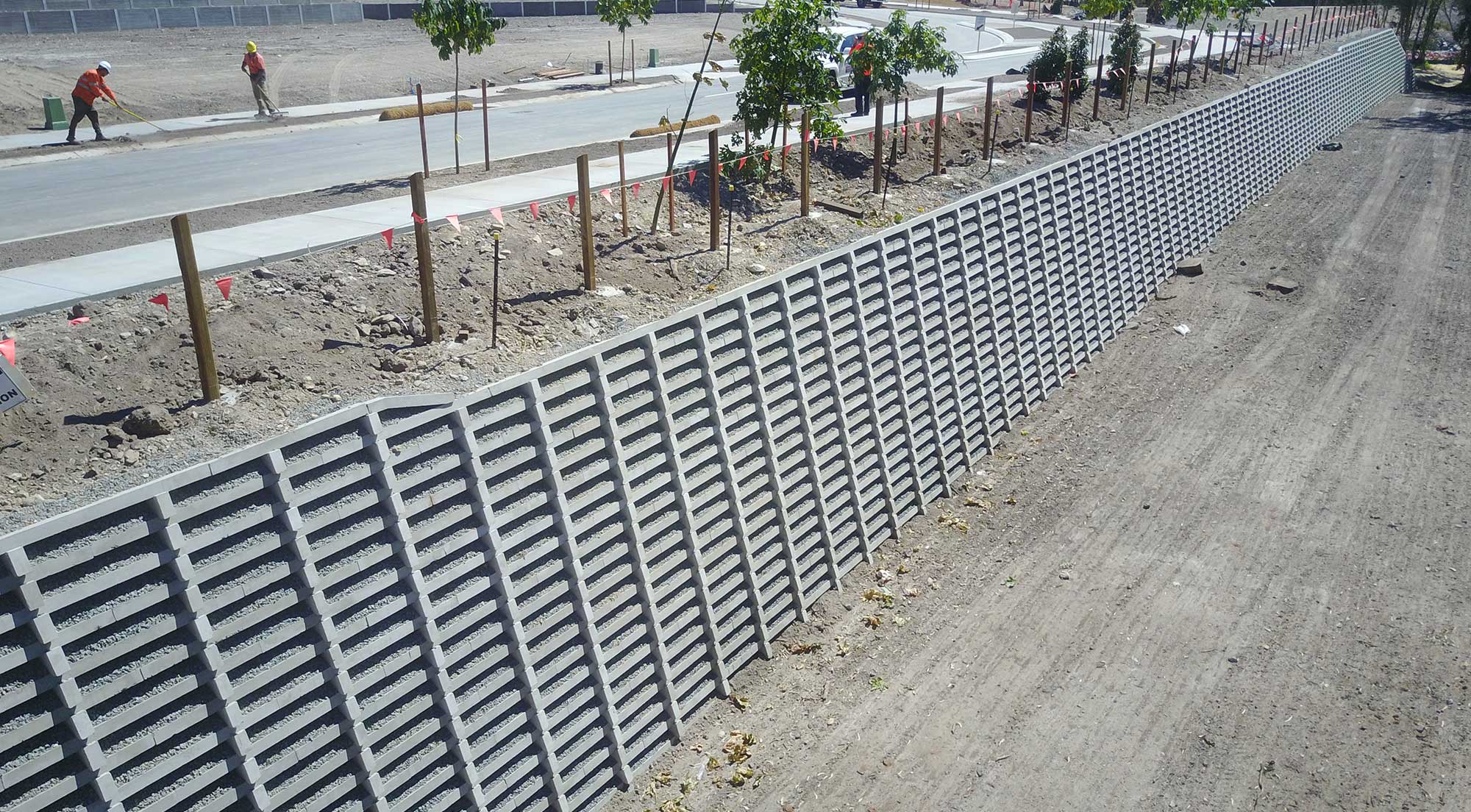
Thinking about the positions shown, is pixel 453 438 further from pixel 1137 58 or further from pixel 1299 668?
pixel 1137 58

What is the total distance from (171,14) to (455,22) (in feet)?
94.0

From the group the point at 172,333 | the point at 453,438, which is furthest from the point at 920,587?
the point at 172,333

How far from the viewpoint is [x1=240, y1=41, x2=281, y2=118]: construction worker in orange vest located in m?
24.4

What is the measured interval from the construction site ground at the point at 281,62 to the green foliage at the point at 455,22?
11246 mm

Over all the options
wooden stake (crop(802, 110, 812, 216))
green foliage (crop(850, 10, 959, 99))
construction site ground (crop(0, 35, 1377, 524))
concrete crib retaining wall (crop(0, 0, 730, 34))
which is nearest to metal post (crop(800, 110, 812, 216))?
wooden stake (crop(802, 110, 812, 216))

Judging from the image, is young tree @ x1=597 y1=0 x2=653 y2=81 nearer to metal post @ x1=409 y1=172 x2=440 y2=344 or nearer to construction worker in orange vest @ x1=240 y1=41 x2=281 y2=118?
construction worker in orange vest @ x1=240 y1=41 x2=281 y2=118

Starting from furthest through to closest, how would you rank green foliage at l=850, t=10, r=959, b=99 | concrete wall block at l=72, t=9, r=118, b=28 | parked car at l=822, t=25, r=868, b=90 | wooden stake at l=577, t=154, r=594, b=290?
1. concrete wall block at l=72, t=9, r=118, b=28
2. parked car at l=822, t=25, r=868, b=90
3. green foliage at l=850, t=10, r=959, b=99
4. wooden stake at l=577, t=154, r=594, b=290

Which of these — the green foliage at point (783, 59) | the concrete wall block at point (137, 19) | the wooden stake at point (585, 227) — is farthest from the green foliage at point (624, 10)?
the concrete wall block at point (137, 19)

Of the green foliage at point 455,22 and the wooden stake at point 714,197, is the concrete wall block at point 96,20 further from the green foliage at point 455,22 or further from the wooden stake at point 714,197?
the wooden stake at point 714,197

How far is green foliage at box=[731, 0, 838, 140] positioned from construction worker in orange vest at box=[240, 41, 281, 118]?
13.9 meters

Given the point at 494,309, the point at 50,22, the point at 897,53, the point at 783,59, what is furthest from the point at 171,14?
the point at 494,309

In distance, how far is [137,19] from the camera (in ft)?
125

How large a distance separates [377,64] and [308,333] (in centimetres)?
2820

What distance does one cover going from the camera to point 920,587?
393 inches
